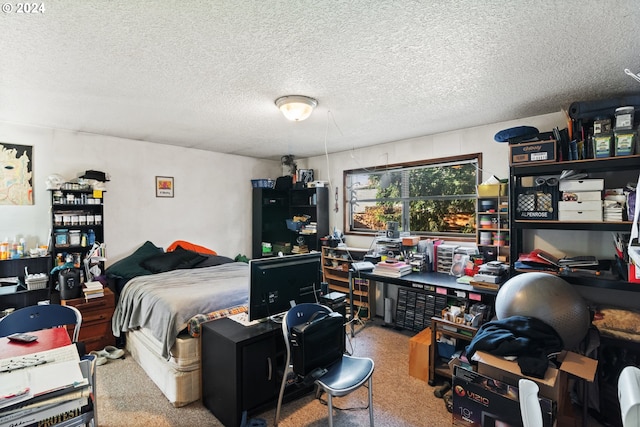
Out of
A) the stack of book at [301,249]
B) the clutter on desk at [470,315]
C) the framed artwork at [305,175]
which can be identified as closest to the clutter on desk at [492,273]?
the clutter on desk at [470,315]

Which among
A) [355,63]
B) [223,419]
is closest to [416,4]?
[355,63]

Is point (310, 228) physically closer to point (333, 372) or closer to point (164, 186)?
point (164, 186)

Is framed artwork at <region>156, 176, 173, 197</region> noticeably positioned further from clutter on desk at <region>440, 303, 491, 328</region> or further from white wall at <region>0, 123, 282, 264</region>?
clutter on desk at <region>440, 303, 491, 328</region>

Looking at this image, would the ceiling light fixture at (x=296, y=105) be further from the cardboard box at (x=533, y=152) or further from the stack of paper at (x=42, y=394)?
the stack of paper at (x=42, y=394)

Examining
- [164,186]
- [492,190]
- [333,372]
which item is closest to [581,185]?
[492,190]

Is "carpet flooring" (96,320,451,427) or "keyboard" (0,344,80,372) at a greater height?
"keyboard" (0,344,80,372)

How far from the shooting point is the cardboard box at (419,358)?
8.89 ft

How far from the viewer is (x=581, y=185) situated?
2.39 metres

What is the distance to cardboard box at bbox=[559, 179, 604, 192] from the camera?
2.32m

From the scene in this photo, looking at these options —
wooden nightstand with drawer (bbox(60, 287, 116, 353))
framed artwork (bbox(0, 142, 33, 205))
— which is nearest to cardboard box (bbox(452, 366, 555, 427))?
wooden nightstand with drawer (bbox(60, 287, 116, 353))

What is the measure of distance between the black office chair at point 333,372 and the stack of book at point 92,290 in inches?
93.5

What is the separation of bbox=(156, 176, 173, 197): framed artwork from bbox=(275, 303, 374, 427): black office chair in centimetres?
311

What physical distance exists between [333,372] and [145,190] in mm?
3535

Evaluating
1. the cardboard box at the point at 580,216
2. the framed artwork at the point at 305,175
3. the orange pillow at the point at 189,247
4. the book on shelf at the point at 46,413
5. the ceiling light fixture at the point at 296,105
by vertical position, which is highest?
the ceiling light fixture at the point at 296,105
